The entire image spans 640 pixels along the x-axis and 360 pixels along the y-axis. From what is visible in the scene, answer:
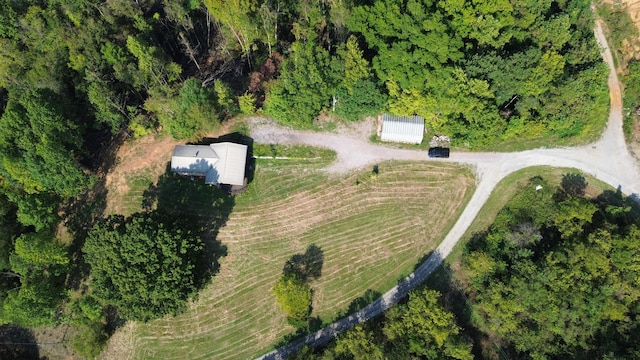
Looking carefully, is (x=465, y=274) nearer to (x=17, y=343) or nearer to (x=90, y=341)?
(x=90, y=341)

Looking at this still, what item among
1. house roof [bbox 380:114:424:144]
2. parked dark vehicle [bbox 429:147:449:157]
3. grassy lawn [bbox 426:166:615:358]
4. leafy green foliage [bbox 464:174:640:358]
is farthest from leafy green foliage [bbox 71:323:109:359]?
parked dark vehicle [bbox 429:147:449:157]

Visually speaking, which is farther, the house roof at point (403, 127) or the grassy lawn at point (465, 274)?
the house roof at point (403, 127)

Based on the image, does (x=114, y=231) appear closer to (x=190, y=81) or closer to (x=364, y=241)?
(x=190, y=81)

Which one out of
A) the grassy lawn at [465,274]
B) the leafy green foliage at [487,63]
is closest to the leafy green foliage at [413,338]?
the grassy lawn at [465,274]

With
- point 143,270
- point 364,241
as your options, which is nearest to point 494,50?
point 364,241

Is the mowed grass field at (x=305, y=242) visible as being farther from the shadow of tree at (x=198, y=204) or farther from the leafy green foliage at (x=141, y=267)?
the leafy green foliage at (x=141, y=267)

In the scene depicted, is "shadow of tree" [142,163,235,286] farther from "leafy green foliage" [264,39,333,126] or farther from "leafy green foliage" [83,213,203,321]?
"leafy green foliage" [264,39,333,126]
